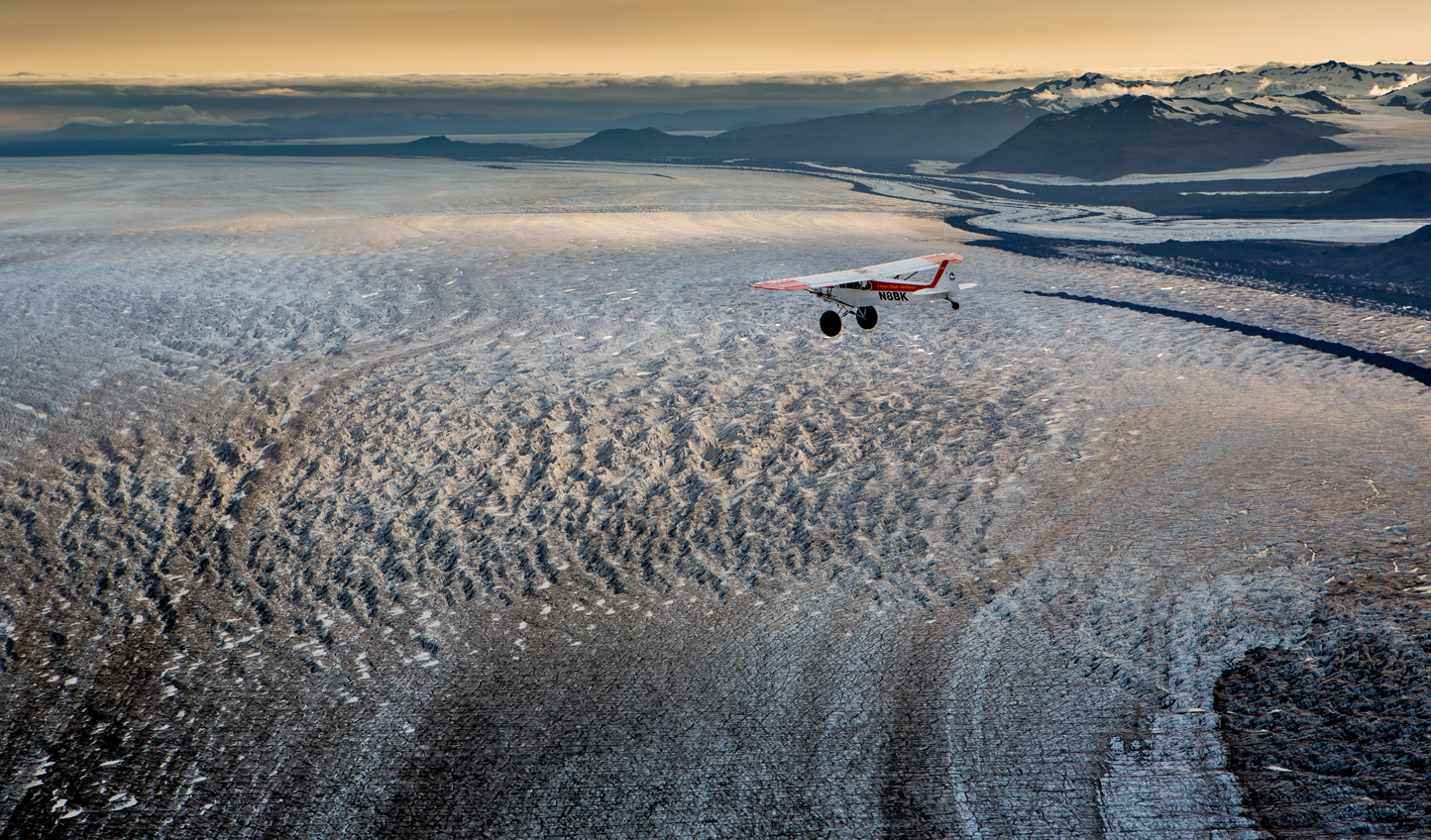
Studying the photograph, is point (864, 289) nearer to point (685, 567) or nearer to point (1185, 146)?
point (685, 567)

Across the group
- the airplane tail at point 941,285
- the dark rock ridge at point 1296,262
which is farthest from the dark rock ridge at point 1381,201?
the airplane tail at point 941,285

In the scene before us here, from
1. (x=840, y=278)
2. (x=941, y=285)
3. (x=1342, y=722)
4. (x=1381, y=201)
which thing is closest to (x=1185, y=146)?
(x=1381, y=201)

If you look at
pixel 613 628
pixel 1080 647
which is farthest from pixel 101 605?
pixel 1080 647

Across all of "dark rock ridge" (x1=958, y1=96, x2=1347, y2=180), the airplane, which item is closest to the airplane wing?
the airplane

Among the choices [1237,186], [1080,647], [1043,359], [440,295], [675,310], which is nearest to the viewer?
[1080,647]

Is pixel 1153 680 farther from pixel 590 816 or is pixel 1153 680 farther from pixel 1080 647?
pixel 590 816

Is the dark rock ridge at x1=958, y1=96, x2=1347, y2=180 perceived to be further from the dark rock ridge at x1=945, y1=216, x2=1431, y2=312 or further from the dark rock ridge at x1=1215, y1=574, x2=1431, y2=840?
the dark rock ridge at x1=1215, y1=574, x2=1431, y2=840
